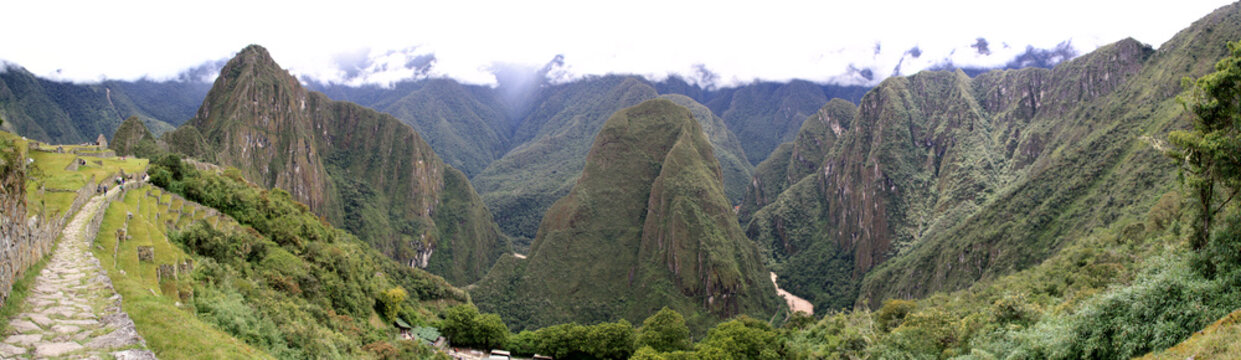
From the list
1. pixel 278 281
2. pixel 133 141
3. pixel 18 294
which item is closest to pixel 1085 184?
pixel 278 281

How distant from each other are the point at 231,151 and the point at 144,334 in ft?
309

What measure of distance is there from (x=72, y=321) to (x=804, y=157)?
596 ft

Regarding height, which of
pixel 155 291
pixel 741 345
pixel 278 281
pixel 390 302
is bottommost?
pixel 741 345

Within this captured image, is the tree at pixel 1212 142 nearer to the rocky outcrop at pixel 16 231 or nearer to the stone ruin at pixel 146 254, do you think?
the rocky outcrop at pixel 16 231

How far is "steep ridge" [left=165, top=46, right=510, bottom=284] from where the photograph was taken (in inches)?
3819

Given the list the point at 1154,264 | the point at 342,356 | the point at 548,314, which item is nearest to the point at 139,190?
the point at 342,356

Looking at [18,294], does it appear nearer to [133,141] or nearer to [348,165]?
[133,141]

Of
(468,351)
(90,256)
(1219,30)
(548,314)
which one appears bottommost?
(548,314)

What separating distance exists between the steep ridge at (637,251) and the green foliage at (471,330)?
37514 mm

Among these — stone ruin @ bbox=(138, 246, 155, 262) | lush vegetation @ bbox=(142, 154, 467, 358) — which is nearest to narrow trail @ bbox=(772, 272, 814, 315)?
lush vegetation @ bbox=(142, 154, 467, 358)

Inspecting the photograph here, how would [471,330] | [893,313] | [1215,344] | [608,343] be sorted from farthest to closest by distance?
[608,343] → [471,330] → [893,313] → [1215,344]

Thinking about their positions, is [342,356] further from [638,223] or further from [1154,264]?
[638,223]

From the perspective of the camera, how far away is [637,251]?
99.9 meters

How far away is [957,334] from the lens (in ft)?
93.6
